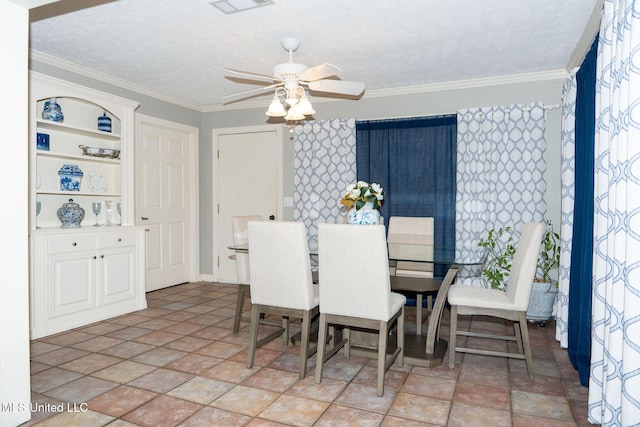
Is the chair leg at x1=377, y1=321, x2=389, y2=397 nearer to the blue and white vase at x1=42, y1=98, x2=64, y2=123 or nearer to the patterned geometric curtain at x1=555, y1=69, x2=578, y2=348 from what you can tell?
the patterned geometric curtain at x1=555, y1=69, x2=578, y2=348

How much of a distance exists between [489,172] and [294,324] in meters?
2.51

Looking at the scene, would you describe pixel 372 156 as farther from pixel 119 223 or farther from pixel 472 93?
pixel 119 223

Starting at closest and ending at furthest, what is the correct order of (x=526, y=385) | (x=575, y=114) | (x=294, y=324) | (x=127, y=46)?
(x=526, y=385) → (x=575, y=114) → (x=127, y=46) → (x=294, y=324)

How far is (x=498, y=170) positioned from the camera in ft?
14.4

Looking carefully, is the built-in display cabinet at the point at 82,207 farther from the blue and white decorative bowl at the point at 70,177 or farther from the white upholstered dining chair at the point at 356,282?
the white upholstered dining chair at the point at 356,282

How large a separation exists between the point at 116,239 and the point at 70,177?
0.72 metres

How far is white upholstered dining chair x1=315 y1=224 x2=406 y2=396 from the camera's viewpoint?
7.97 feet

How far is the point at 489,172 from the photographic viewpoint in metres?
4.42

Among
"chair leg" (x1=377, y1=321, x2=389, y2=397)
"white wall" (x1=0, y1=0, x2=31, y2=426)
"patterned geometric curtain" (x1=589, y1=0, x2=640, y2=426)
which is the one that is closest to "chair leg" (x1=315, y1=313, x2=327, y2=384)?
"chair leg" (x1=377, y1=321, x2=389, y2=397)

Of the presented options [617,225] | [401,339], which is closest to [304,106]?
[401,339]

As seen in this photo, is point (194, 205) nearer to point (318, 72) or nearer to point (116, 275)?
point (116, 275)

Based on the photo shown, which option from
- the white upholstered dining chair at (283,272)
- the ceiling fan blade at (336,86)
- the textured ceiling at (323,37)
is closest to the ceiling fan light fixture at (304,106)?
the ceiling fan blade at (336,86)

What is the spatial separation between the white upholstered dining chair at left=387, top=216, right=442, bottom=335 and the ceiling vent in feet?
6.39

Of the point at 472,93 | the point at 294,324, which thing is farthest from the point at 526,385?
the point at 472,93
